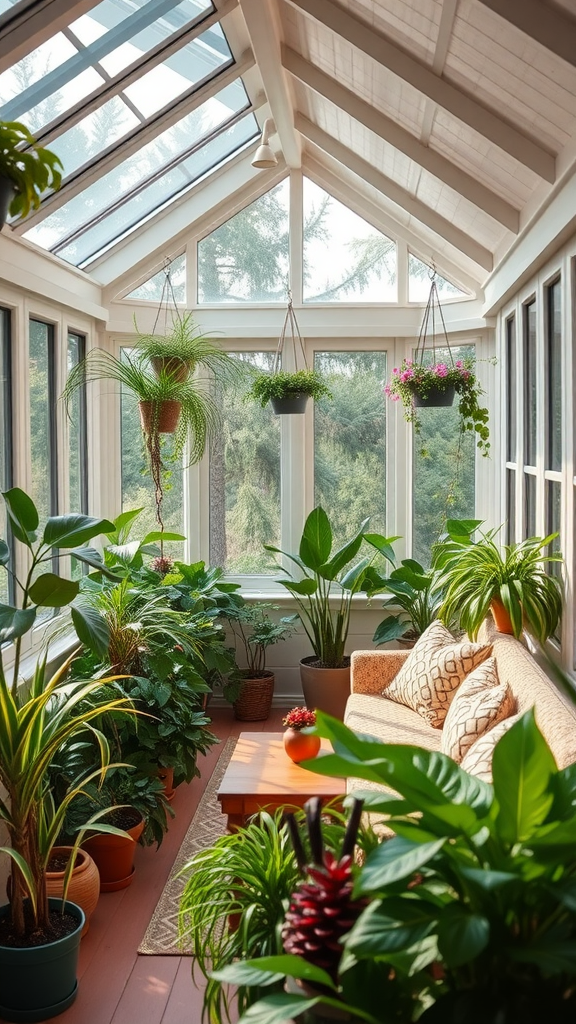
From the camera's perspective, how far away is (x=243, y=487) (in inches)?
254

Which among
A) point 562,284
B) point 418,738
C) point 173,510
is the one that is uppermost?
point 562,284

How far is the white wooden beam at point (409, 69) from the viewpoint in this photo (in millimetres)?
3641

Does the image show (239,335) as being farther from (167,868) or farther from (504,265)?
(167,868)

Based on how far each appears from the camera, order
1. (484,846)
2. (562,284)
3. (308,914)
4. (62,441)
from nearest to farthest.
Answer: (484,846)
(308,914)
(562,284)
(62,441)

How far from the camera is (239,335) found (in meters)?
6.35

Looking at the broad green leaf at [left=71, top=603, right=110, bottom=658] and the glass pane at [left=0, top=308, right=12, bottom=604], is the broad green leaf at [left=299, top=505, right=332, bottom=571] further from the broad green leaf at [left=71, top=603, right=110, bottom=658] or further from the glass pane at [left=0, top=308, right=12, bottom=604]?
the broad green leaf at [left=71, top=603, right=110, bottom=658]

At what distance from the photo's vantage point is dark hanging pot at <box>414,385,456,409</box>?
207 inches

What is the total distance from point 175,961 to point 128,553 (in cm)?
226

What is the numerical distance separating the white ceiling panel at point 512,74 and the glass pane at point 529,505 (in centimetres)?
181

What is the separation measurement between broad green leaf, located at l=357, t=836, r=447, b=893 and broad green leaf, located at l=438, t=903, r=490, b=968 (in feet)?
0.27

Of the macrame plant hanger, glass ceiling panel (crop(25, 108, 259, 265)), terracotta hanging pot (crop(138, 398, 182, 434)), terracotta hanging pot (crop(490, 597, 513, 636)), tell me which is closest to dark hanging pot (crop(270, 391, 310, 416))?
terracotta hanging pot (crop(138, 398, 182, 434))

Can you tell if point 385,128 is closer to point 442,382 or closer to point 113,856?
point 442,382

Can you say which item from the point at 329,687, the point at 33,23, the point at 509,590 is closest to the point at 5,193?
the point at 33,23

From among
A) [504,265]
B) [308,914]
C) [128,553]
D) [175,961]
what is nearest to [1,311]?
[128,553]
